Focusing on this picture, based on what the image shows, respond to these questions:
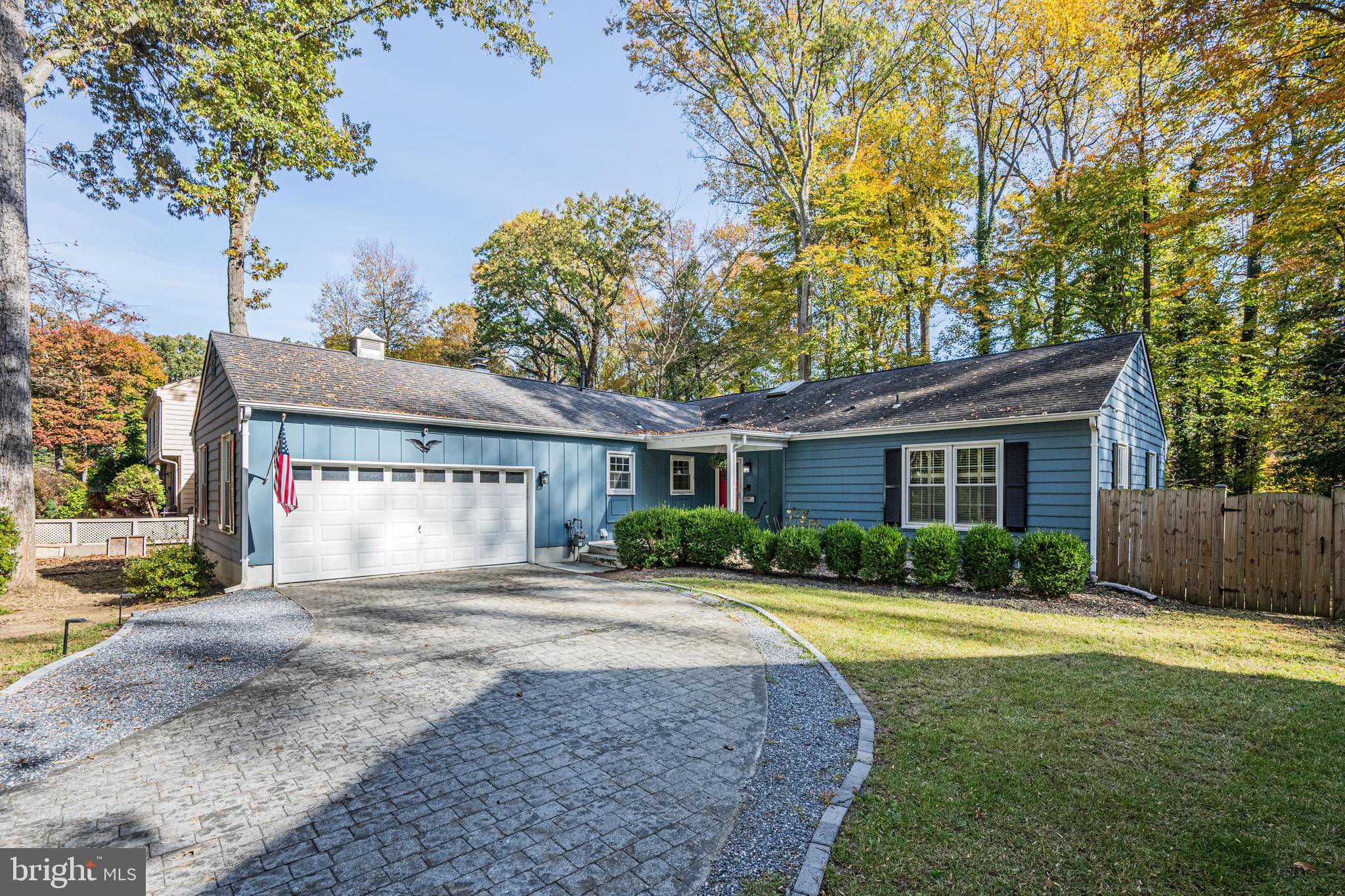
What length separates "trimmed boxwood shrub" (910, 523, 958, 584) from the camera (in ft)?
29.1

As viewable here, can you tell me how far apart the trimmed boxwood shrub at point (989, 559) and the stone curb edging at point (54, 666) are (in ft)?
34.6

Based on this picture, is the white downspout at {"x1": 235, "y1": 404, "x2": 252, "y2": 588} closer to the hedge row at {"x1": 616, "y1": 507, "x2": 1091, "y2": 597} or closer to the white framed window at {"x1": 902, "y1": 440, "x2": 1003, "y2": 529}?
the hedge row at {"x1": 616, "y1": 507, "x2": 1091, "y2": 597}

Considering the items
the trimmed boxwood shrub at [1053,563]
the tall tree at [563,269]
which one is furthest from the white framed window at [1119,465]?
the tall tree at [563,269]

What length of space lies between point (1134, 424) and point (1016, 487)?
3638mm

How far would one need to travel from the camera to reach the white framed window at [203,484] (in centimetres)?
1216

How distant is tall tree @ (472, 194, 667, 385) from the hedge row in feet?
45.2

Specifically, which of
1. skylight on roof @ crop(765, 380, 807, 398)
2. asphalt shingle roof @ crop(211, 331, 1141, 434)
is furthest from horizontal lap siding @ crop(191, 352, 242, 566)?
skylight on roof @ crop(765, 380, 807, 398)

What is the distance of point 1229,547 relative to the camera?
7.93 m

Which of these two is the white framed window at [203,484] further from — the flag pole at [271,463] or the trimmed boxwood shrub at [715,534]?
the trimmed boxwood shrub at [715,534]

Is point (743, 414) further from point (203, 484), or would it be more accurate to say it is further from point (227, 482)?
point (203, 484)

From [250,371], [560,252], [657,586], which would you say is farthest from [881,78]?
[250,371]

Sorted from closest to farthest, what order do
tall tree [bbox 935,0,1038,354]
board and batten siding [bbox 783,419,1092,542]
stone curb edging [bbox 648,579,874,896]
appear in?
stone curb edging [bbox 648,579,874,896]
board and batten siding [bbox 783,419,1092,542]
tall tree [bbox 935,0,1038,354]

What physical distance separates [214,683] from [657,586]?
591 centimetres

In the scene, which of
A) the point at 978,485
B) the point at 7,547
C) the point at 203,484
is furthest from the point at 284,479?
the point at 978,485
